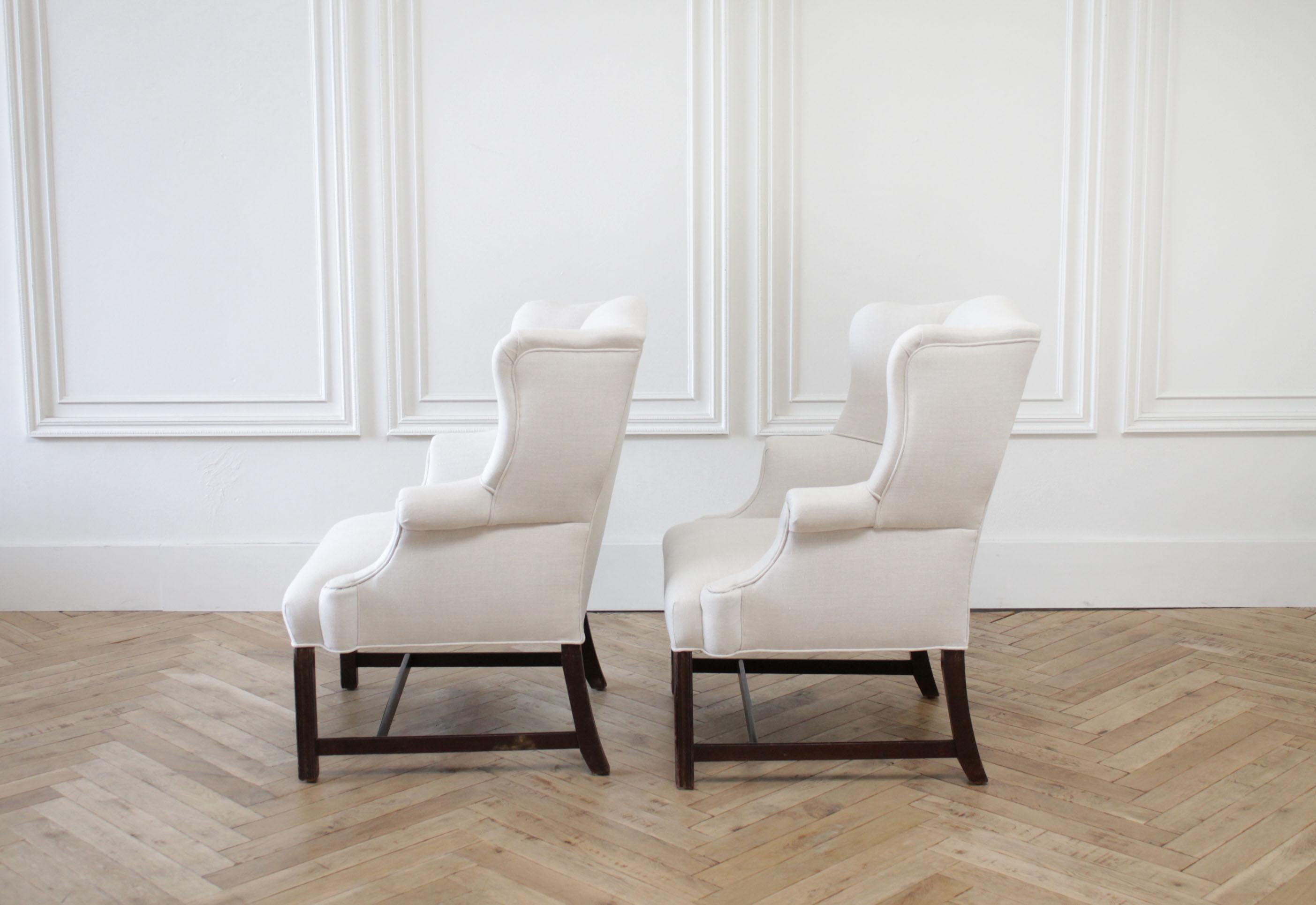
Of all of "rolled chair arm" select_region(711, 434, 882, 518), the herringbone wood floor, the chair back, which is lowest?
the herringbone wood floor

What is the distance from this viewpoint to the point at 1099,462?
348 centimetres

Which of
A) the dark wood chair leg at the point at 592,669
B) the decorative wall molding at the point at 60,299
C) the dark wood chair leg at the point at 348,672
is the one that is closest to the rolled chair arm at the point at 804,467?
the dark wood chair leg at the point at 592,669

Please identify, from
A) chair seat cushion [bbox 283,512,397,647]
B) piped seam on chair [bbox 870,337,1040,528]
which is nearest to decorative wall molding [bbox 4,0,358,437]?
chair seat cushion [bbox 283,512,397,647]

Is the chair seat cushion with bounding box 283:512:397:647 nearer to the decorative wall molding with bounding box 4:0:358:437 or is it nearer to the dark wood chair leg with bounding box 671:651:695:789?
the dark wood chair leg with bounding box 671:651:695:789

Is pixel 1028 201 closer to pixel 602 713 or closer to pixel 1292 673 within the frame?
pixel 1292 673

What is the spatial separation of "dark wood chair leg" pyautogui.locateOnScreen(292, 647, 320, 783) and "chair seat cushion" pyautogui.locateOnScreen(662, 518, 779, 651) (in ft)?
2.47

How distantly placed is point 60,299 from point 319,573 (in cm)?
201

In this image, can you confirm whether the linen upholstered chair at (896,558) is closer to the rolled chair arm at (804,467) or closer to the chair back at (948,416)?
the chair back at (948,416)

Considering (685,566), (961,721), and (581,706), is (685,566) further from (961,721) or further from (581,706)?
(961,721)

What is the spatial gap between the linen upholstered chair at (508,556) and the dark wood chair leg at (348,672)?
48 cm

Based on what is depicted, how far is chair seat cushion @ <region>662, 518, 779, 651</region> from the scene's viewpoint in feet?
6.76

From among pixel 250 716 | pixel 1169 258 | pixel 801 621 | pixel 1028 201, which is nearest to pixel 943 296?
pixel 1028 201

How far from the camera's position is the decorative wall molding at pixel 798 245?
336 centimetres

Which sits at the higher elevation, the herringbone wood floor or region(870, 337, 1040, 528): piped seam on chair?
region(870, 337, 1040, 528): piped seam on chair
